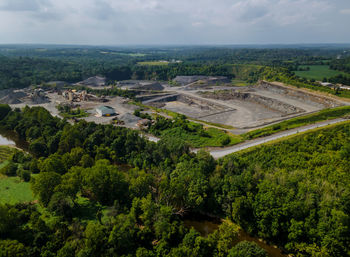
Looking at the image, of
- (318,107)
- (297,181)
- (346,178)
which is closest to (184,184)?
(297,181)

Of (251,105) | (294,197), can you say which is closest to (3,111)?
(294,197)

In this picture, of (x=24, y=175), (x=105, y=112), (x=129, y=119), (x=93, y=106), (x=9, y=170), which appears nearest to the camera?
(x=24, y=175)

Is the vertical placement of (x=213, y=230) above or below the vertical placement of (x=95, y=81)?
below

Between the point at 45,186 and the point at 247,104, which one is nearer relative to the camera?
the point at 45,186

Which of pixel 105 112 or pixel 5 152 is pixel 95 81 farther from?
pixel 5 152

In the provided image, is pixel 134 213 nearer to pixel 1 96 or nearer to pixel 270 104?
pixel 270 104

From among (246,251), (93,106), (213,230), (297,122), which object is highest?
(297,122)

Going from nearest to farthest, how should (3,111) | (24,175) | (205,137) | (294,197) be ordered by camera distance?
(294,197), (24,175), (205,137), (3,111)

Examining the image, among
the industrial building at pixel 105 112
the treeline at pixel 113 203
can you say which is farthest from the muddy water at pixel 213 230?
the industrial building at pixel 105 112

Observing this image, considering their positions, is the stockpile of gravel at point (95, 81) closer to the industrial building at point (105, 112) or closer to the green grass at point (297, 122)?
the industrial building at point (105, 112)
